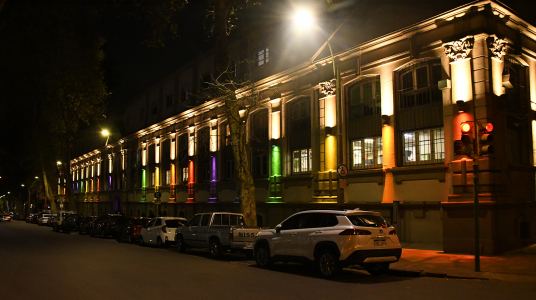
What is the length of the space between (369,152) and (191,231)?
27.2ft

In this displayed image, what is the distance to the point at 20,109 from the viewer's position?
52.2 m

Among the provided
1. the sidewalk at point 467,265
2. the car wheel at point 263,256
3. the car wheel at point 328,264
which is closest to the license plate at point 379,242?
the car wheel at point 328,264

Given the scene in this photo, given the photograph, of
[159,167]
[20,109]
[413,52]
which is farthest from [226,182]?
[20,109]

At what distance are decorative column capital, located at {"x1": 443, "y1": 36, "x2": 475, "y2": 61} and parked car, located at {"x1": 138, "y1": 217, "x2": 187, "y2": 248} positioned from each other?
13791mm

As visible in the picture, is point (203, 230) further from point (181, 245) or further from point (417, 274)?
point (417, 274)

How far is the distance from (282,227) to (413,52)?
9.27m

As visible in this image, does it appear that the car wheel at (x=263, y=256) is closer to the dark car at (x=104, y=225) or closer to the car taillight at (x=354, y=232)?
the car taillight at (x=354, y=232)

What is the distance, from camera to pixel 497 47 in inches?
646

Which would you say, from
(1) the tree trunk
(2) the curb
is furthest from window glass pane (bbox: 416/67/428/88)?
(2) the curb

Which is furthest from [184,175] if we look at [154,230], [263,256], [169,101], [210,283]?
[210,283]

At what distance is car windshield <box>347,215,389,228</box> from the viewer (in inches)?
466

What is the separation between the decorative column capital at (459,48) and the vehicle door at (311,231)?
27.5ft

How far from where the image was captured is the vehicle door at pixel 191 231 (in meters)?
18.8

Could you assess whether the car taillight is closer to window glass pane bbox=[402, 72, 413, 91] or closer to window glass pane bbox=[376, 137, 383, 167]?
window glass pane bbox=[376, 137, 383, 167]
